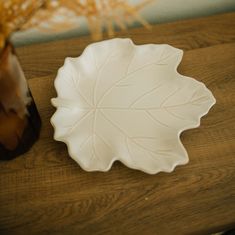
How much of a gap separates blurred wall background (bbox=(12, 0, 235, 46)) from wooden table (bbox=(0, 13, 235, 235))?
0.32 metres

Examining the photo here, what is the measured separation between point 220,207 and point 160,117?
0.18 metres

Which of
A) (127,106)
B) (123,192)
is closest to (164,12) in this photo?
(127,106)

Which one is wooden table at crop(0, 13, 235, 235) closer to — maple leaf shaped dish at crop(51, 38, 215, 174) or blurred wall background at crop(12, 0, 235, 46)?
maple leaf shaped dish at crop(51, 38, 215, 174)

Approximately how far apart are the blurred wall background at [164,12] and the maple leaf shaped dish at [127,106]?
0.77 feet

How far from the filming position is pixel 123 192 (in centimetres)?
50

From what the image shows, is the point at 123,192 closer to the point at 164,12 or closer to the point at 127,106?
the point at 127,106

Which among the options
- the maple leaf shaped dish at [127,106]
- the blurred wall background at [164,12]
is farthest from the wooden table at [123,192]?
the blurred wall background at [164,12]

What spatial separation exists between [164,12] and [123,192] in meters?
0.60

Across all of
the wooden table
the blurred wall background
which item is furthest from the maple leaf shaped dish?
the blurred wall background

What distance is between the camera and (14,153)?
0.54 meters

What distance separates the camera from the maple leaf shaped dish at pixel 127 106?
512 millimetres

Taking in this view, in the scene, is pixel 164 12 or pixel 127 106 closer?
pixel 127 106

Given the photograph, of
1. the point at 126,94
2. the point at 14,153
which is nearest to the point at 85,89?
the point at 126,94

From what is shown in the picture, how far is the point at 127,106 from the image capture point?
58cm
